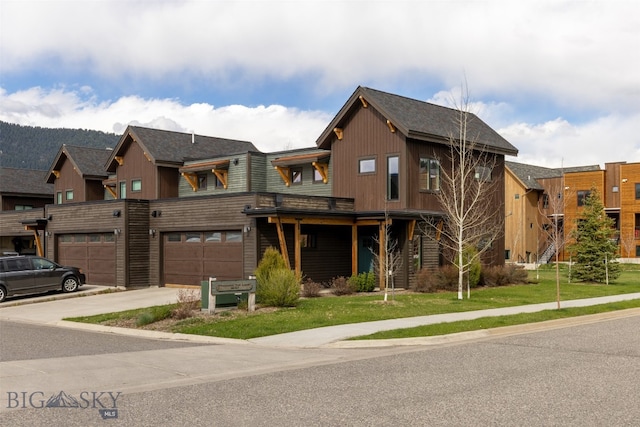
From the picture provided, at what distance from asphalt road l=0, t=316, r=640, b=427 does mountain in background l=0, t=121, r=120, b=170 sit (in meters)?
173

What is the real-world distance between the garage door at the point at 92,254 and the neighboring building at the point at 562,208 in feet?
120

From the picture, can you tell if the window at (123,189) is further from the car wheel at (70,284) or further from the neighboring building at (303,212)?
the car wheel at (70,284)

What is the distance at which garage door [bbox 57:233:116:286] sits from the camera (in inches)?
1272

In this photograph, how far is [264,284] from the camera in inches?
834

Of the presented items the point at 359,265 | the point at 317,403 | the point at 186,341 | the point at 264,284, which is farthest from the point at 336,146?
the point at 317,403

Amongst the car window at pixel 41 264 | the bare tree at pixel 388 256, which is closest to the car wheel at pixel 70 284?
the car window at pixel 41 264

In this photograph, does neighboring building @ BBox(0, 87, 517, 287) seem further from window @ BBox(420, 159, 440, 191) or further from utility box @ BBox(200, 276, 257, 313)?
utility box @ BBox(200, 276, 257, 313)

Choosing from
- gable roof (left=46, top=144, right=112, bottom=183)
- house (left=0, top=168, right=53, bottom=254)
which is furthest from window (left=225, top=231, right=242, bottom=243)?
house (left=0, top=168, right=53, bottom=254)

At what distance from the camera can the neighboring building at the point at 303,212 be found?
91.2 ft

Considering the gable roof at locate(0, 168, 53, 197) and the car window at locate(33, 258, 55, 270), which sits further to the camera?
the gable roof at locate(0, 168, 53, 197)

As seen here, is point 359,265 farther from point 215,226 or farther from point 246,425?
point 246,425

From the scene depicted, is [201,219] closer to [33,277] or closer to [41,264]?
[41,264]

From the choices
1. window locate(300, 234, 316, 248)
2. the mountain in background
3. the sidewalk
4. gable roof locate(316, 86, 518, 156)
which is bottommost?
the sidewalk

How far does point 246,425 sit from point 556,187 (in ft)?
181
